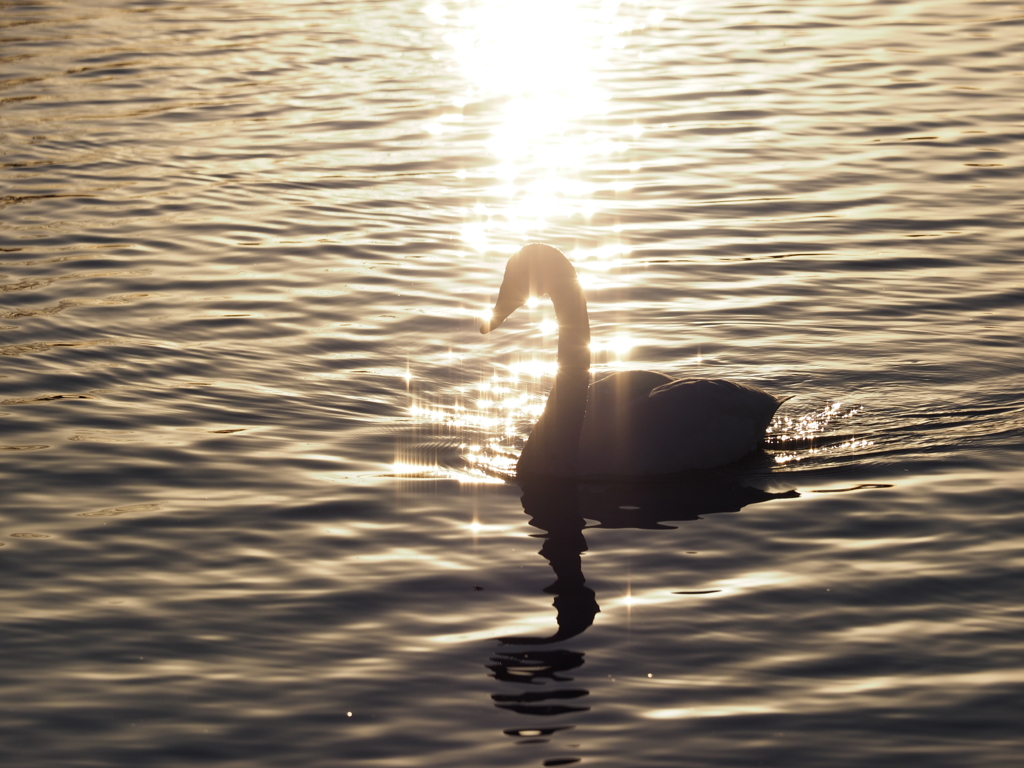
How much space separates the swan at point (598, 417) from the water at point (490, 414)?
269 mm

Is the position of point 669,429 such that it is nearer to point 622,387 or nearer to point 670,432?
point 670,432

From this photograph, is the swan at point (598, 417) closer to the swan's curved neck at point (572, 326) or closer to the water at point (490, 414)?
the swan's curved neck at point (572, 326)

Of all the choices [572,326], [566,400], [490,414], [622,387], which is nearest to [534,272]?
[572,326]

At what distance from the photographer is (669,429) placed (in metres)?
9.65

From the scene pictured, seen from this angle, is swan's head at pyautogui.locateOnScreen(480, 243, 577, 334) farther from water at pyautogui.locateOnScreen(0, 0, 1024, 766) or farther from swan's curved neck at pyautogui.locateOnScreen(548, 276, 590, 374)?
water at pyautogui.locateOnScreen(0, 0, 1024, 766)

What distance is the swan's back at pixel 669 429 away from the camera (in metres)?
9.67

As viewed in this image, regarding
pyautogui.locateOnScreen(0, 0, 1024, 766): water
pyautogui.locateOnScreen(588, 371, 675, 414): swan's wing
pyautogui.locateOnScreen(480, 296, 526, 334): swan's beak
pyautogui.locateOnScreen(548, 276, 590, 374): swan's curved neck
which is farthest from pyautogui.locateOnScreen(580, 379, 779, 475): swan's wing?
pyautogui.locateOnScreen(480, 296, 526, 334): swan's beak

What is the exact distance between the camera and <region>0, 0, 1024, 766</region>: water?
22.2 ft

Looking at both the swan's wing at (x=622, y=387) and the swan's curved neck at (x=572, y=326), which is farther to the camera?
the swan's wing at (x=622, y=387)

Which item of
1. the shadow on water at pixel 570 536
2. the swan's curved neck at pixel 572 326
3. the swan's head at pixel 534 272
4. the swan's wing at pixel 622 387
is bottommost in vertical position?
the shadow on water at pixel 570 536

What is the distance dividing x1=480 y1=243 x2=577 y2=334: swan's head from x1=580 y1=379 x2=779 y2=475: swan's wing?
3.45 feet

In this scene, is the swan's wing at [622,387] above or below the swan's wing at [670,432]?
above

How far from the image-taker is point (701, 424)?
970cm

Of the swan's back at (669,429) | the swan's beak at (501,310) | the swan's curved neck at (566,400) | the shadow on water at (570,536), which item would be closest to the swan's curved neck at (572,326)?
the swan's curved neck at (566,400)
